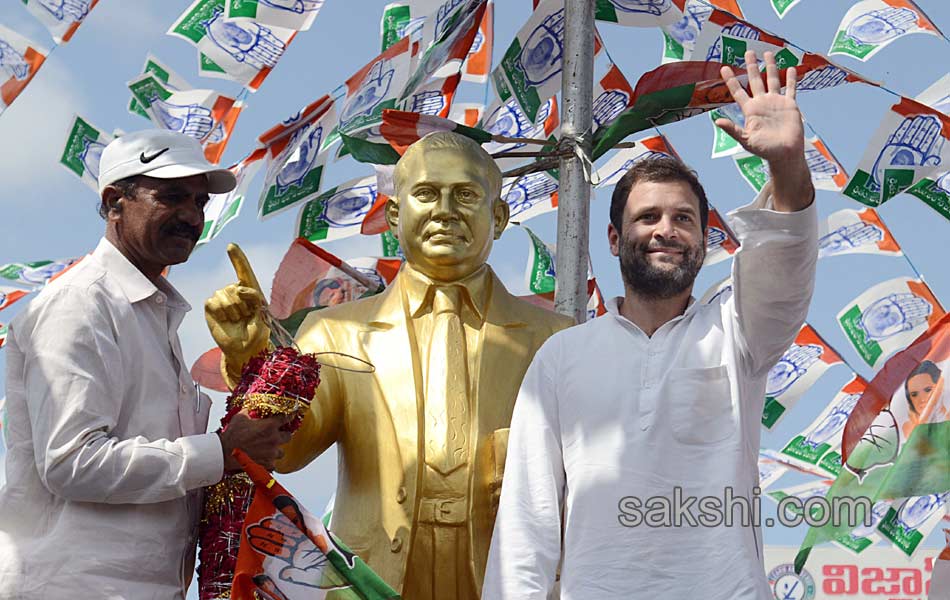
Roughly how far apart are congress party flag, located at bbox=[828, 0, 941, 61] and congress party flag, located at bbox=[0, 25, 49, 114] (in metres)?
4.86

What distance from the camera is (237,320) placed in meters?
4.76

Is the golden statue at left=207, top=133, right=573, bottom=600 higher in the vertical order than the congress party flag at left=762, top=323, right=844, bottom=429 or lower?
lower

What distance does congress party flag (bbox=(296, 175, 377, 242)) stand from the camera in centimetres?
893

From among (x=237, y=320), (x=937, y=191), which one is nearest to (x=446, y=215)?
(x=237, y=320)

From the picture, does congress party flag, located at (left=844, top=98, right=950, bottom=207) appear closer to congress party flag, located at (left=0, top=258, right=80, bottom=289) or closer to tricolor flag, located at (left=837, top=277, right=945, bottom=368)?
tricolor flag, located at (left=837, top=277, right=945, bottom=368)

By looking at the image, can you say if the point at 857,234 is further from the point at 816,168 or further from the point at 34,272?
the point at 34,272

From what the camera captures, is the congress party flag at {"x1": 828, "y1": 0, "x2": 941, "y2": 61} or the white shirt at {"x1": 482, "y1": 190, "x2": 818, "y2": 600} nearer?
the white shirt at {"x1": 482, "y1": 190, "x2": 818, "y2": 600}

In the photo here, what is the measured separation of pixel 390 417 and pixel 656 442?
1467mm

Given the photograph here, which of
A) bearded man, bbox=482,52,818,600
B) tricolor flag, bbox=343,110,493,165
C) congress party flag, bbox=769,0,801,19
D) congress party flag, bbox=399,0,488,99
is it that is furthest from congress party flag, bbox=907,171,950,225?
bearded man, bbox=482,52,818,600

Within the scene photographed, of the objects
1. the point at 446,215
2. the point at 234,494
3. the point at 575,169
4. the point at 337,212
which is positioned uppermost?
the point at 337,212

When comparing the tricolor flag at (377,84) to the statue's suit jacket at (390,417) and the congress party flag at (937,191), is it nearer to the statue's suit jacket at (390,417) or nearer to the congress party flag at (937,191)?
the statue's suit jacket at (390,417)

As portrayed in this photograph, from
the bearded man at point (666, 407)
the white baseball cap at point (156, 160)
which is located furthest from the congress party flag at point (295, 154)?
the bearded man at point (666, 407)

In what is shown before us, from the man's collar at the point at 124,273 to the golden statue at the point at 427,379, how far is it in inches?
13.6

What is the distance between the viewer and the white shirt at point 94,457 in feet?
13.1
